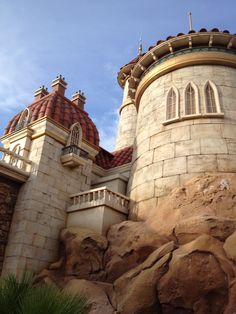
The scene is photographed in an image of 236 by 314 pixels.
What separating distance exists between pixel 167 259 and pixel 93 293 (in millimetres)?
2404

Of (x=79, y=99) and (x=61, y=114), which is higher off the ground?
(x=79, y=99)

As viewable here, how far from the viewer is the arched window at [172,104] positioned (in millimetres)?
14006

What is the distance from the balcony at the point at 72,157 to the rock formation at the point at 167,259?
125 inches

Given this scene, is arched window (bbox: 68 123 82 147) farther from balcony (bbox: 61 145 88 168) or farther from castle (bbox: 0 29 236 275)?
balcony (bbox: 61 145 88 168)

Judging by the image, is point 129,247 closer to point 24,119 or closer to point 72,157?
point 72,157

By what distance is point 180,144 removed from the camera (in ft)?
42.5

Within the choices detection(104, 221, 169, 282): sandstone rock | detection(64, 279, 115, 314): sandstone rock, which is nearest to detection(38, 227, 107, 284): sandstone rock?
detection(104, 221, 169, 282): sandstone rock

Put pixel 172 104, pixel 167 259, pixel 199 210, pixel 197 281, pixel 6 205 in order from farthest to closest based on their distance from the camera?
pixel 172 104
pixel 6 205
pixel 199 210
pixel 167 259
pixel 197 281

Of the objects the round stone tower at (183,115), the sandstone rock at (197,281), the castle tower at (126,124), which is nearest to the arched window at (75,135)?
the round stone tower at (183,115)

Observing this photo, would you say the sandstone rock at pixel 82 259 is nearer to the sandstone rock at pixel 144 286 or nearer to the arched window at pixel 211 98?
the sandstone rock at pixel 144 286

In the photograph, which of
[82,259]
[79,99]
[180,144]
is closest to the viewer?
[82,259]

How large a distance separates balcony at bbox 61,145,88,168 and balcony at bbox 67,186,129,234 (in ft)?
4.61

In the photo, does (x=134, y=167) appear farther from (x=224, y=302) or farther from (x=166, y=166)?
(x=224, y=302)

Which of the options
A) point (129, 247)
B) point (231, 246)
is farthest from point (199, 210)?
point (129, 247)
